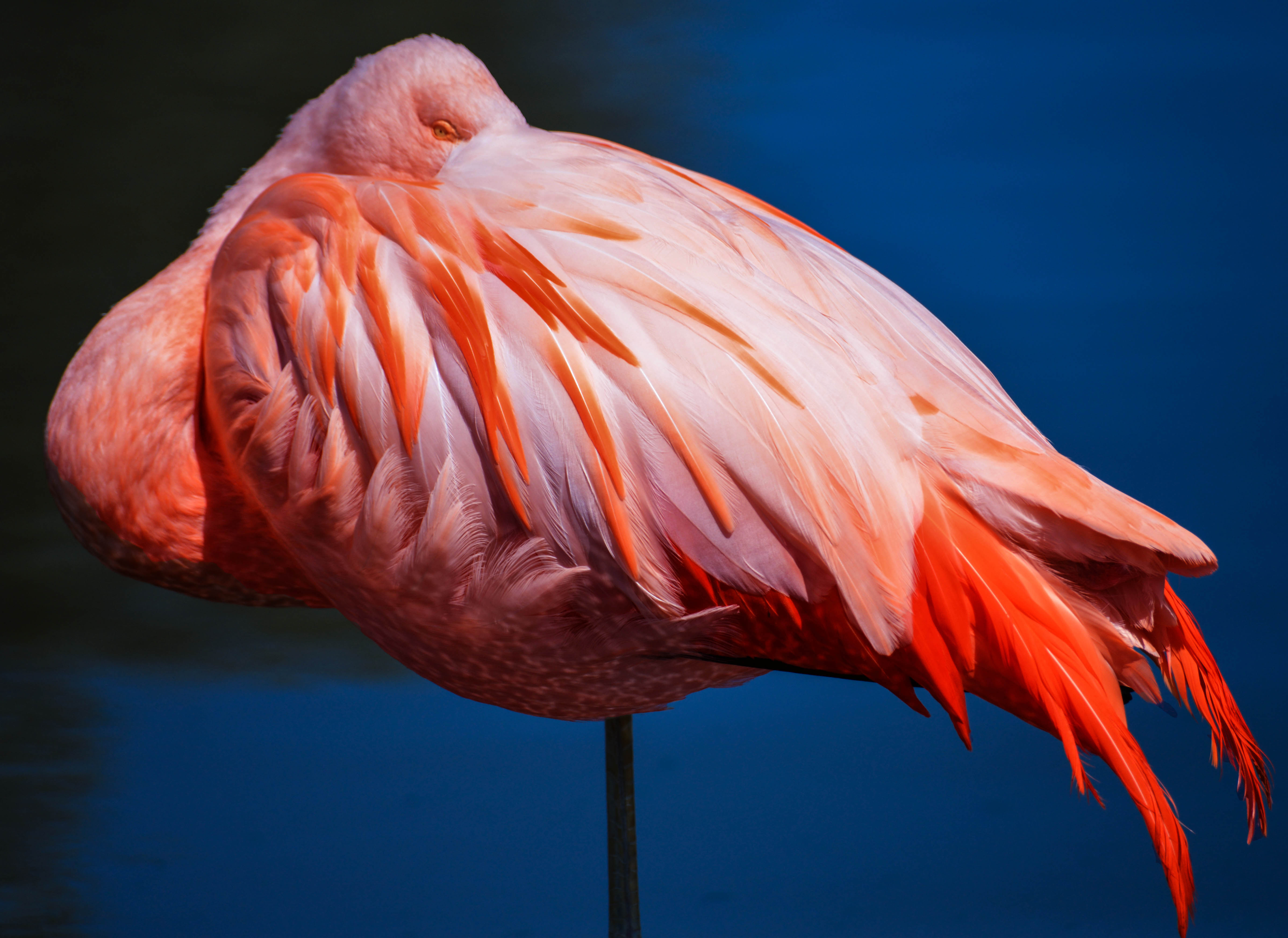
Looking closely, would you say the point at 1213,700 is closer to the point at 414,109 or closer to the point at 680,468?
the point at 680,468

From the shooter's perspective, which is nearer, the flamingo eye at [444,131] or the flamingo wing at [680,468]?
the flamingo wing at [680,468]

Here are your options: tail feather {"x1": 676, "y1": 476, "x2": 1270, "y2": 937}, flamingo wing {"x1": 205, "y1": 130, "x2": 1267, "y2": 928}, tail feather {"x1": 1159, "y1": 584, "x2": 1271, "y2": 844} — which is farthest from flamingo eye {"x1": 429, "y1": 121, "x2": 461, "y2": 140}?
tail feather {"x1": 1159, "y1": 584, "x2": 1271, "y2": 844}

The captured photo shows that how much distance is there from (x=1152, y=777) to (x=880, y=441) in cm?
25

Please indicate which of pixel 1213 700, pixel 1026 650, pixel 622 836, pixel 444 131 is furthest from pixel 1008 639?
pixel 444 131

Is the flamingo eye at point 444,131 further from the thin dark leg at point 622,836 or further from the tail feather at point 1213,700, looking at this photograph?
the tail feather at point 1213,700

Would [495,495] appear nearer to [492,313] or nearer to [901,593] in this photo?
[492,313]

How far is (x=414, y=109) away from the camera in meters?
0.91

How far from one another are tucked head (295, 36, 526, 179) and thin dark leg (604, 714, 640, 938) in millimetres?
464

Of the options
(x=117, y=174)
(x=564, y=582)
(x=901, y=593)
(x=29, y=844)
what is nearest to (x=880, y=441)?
(x=901, y=593)

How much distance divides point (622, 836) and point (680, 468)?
404 mm

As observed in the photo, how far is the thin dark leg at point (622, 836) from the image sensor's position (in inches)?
38.2

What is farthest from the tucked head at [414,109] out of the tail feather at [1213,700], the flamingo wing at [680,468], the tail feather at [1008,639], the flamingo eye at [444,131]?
the tail feather at [1213,700]

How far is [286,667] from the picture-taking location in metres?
1.78

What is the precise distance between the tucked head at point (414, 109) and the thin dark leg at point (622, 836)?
1.52 ft
